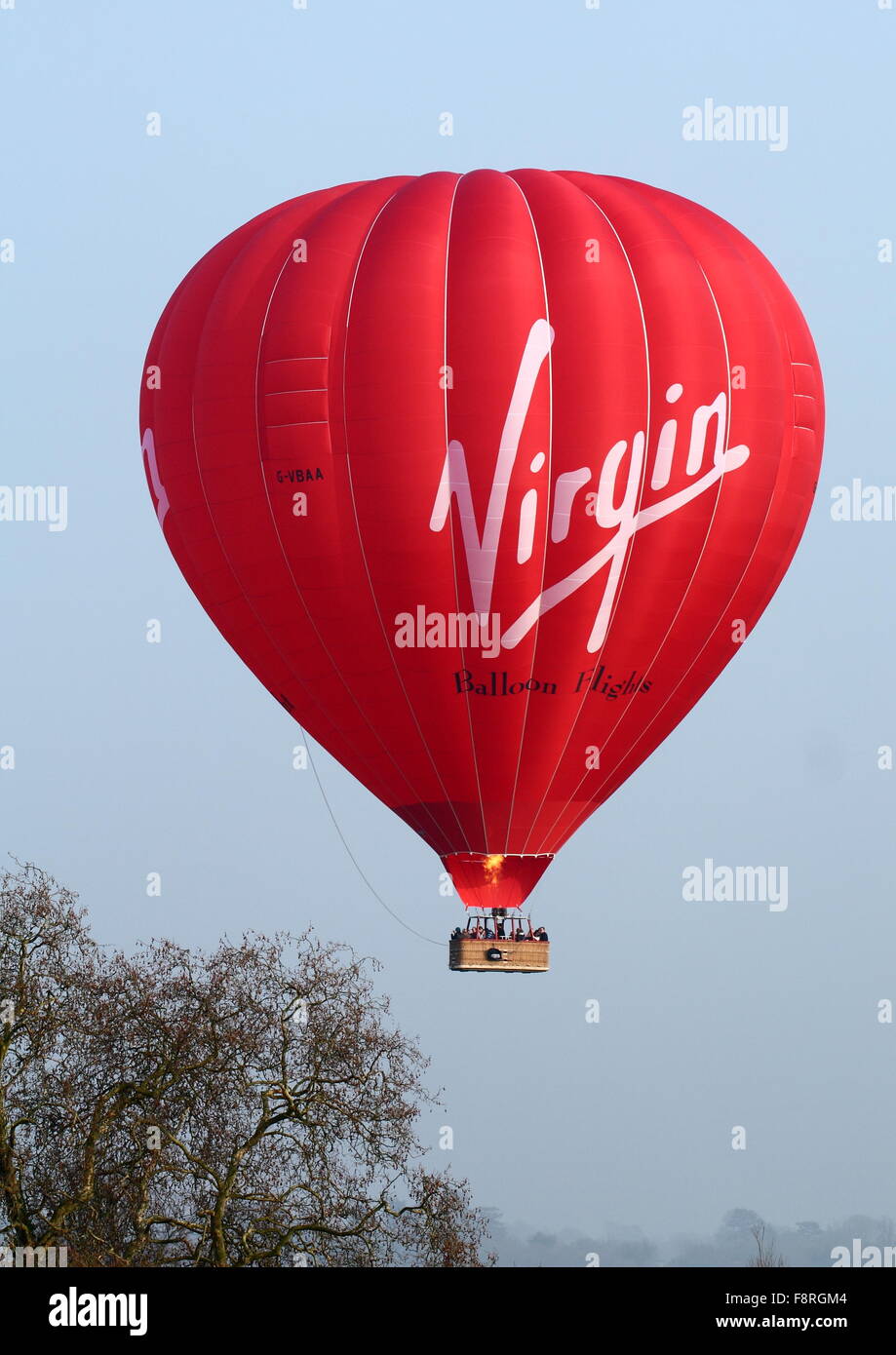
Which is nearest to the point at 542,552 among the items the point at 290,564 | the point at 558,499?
the point at 558,499

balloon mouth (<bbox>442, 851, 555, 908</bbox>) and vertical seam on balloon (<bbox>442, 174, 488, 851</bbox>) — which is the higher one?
vertical seam on balloon (<bbox>442, 174, 488, 851</bbox>)

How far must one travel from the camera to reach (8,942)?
38656 millimetres

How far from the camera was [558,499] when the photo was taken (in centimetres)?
4100

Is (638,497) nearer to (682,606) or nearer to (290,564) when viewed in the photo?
(682,606)

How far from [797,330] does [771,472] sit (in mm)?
2706

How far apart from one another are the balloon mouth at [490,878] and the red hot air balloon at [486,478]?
0.04m

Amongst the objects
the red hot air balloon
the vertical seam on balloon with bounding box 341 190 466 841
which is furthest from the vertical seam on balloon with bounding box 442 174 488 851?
the vertical seam on balloon with bounding box 341 190 466 841

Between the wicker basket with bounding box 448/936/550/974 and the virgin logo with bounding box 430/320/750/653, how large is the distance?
417 centimetres

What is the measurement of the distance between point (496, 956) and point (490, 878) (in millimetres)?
1178

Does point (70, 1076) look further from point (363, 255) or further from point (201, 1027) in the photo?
point (363, 255)

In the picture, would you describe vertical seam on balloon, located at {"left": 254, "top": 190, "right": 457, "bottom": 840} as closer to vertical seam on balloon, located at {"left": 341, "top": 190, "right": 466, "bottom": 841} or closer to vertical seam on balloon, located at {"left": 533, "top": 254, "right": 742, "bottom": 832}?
vertical seam on balloon, located at {"left": 341, "top": 190, "right": 466, "bottom": 841}

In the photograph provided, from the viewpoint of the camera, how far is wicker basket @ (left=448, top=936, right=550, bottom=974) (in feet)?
137

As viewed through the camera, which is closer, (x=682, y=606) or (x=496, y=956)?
(x=496, y=956)

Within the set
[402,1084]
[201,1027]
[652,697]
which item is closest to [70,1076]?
[201,1027]
